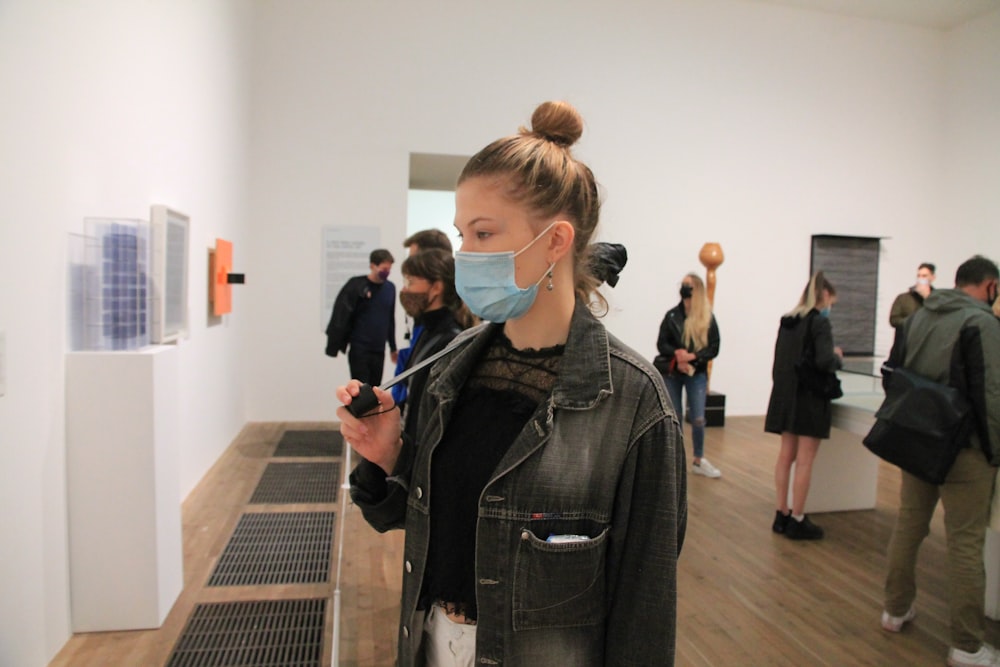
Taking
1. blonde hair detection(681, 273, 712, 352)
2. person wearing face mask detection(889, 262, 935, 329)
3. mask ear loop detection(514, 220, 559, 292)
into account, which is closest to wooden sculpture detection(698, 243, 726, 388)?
person wearing face mask detection(889, 262, 935, 329)

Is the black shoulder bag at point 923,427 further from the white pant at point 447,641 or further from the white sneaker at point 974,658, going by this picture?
the white pant at point 447,641

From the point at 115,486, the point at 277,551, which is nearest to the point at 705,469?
the point at 277,551

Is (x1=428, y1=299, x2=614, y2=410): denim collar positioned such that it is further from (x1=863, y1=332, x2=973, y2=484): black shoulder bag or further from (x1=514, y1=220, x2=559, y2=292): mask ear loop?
(x1=863, y1=332, x2=973, y2=484): black shoulder bag

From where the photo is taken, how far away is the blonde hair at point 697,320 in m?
5.36

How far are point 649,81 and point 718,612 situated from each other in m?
6.44

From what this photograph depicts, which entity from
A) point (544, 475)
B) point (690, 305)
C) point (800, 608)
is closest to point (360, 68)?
point (690, 305)

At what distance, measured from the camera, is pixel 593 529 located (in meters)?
1.14

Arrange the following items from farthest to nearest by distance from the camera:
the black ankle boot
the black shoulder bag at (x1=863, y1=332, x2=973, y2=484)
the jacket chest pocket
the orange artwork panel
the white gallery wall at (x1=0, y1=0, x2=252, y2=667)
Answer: the orange artwork panel
the black ankle boot
the black shoulder bag at (x1=863, y1=332, x2=973, y2=484)
the white gallery wall at (x1=0, y1=0, x2=252, y2=667)
the jacket chest pocket

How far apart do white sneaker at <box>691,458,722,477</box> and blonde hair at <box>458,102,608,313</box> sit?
471cm

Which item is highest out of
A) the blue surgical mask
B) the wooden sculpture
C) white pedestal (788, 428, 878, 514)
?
the wooden sculpture

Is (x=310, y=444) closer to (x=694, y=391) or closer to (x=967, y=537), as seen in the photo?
(x=694, y=391)

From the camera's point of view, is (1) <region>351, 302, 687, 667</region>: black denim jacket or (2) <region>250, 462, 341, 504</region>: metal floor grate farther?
(2) <region>250, 462, 341, 504</region>: metal floor grate

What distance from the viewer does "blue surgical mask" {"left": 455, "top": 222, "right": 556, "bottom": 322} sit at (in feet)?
4.05

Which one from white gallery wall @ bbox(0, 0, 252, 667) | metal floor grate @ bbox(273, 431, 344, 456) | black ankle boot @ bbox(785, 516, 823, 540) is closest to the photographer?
white gallery wall @ bbox(0, 0, 252, 667)
